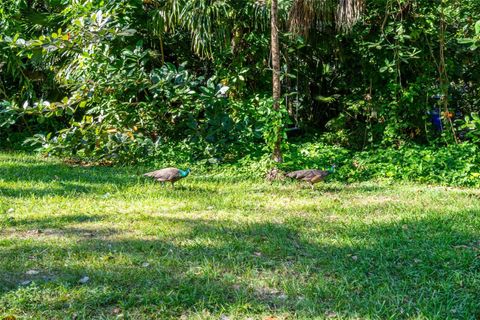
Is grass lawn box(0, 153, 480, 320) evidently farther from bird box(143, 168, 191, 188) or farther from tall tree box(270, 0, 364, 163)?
tall tree box(270, 0, 364, 163)

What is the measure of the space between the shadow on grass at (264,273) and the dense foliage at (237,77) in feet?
9.34

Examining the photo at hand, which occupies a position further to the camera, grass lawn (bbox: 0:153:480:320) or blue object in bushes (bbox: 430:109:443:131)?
blue object in bushes (bbox: 430:109:443:131)

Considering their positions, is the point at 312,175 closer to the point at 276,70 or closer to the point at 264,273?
the point at 276,70

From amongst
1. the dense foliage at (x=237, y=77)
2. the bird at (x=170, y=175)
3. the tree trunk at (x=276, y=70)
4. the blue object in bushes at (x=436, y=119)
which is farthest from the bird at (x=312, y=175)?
the blue object in bushes at (x=436, y=119)

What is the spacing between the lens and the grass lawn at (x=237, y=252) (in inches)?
126

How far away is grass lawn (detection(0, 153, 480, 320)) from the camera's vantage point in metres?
3.21

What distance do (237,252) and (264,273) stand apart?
45cm

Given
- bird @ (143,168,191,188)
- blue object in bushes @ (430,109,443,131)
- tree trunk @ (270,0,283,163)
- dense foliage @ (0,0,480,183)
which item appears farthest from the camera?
blue object in bushes @ (430,109,443,131)

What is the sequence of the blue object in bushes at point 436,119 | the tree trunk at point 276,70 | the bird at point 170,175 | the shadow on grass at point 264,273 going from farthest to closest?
1. the blue object in bushes at point 436,119
2. the tree trunk at point 276,70
3. the bird at point 170,175
4. the shadow on grass at point 264,273

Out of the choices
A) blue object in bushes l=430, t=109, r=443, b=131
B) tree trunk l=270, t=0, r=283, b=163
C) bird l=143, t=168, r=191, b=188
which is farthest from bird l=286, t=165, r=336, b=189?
blue object in bushes l=430, t=109, r=443, b=131

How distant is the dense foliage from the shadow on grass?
2.85 m

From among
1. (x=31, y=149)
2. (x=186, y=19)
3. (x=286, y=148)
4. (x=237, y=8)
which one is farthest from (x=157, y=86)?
(x=31, y=149)

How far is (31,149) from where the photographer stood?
31.9 ft

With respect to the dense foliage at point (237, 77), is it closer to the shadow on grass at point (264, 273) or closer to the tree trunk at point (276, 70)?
the tree trunk at point (276, 70)
